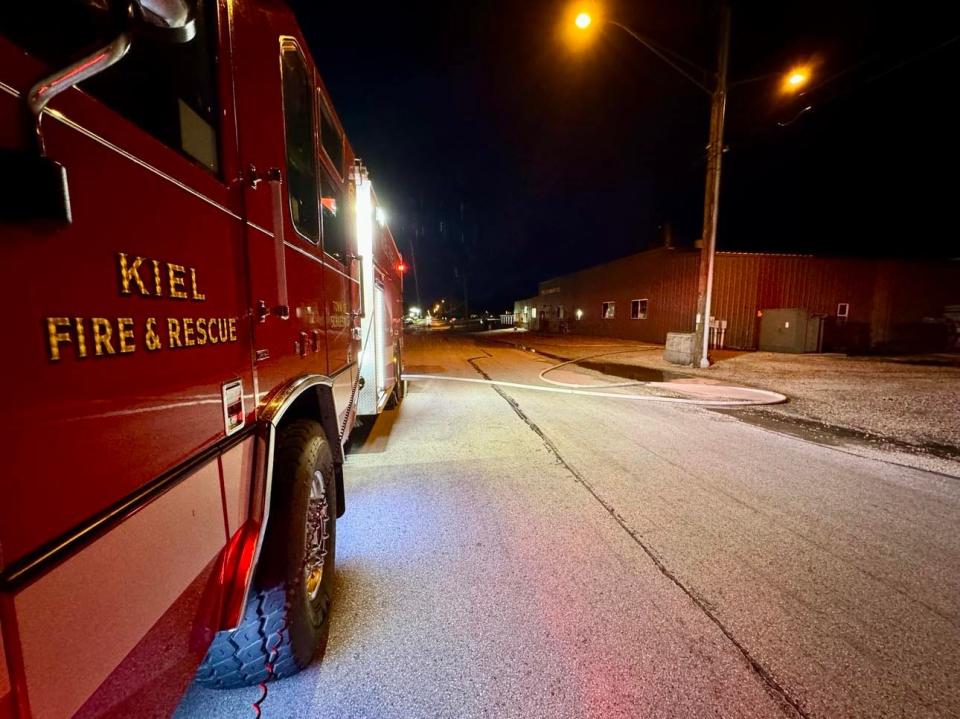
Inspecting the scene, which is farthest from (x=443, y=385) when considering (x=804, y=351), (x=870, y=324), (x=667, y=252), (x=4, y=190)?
(x=870, y=324)

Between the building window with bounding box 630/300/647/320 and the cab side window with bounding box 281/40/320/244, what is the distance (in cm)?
2200

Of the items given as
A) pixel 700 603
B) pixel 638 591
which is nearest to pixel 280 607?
pixel 638 591

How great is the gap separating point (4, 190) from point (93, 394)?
430 millimetres

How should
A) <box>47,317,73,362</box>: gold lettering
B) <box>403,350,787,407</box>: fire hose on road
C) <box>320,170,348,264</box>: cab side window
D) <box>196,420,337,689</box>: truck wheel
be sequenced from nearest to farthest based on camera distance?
<box>47,317,73,362</box>: gold lettering → <box>196,420,337,689</box>: truck wheel → <box>320,170,348,264</box>: cab side window → <box>403,350,787,407</box>: fire hose on road

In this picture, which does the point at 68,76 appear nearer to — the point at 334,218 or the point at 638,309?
the point at 334,218

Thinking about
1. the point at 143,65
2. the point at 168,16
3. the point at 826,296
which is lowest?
the point at 168,16

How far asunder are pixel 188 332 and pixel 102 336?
31cm

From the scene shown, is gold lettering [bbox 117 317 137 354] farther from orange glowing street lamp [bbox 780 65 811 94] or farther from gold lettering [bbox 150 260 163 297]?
orange glowing street lamp [bbox 780 65 811 94]

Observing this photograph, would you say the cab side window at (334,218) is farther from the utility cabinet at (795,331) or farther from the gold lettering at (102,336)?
the utility cabinet at (795,331)

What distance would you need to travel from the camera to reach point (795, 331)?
15.1 m

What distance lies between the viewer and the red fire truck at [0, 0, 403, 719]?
0.74 m

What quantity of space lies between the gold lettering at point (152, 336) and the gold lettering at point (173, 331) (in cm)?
5

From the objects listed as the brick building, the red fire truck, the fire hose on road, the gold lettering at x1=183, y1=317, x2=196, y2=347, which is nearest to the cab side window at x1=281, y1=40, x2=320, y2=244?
the red fire truck

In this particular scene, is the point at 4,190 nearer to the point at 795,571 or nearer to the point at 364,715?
the point at 364,715
